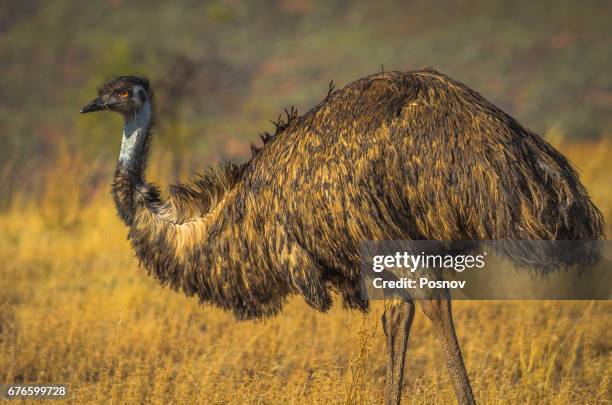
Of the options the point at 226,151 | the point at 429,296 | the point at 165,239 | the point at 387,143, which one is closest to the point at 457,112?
the point at 387,143

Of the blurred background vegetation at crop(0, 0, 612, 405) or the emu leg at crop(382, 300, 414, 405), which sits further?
the blurred background vegetation at crop(0, 0, 612, 405)

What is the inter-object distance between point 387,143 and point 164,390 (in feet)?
6.72

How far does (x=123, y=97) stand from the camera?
189 inches

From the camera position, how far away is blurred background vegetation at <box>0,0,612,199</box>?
24922mm

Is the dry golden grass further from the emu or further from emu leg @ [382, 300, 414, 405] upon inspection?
the emu

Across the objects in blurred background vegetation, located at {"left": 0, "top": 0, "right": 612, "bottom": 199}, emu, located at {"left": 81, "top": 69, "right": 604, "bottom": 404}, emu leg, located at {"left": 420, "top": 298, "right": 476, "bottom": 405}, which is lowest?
emu leg, located at {"left": 420, "top": 298, "right": 476, "bottom": 405}

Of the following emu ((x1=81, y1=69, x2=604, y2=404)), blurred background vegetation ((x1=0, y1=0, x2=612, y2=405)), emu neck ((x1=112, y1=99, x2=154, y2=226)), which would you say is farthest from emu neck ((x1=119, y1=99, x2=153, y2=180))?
blurred background vegetation ((x1=0, y1=0, x2=612, y2=405))

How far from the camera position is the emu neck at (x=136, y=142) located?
461cm

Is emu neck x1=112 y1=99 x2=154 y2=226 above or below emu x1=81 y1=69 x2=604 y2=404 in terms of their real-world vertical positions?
above

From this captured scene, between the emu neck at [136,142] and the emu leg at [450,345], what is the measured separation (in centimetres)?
178

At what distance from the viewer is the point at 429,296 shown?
12.3 feet

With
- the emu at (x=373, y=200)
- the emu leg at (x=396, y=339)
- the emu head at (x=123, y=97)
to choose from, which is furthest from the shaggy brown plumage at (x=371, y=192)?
the emu head at (x=123, y=97)

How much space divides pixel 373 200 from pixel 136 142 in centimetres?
164

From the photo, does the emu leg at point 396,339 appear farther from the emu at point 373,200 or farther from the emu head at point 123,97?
the emu head at point 123,97
